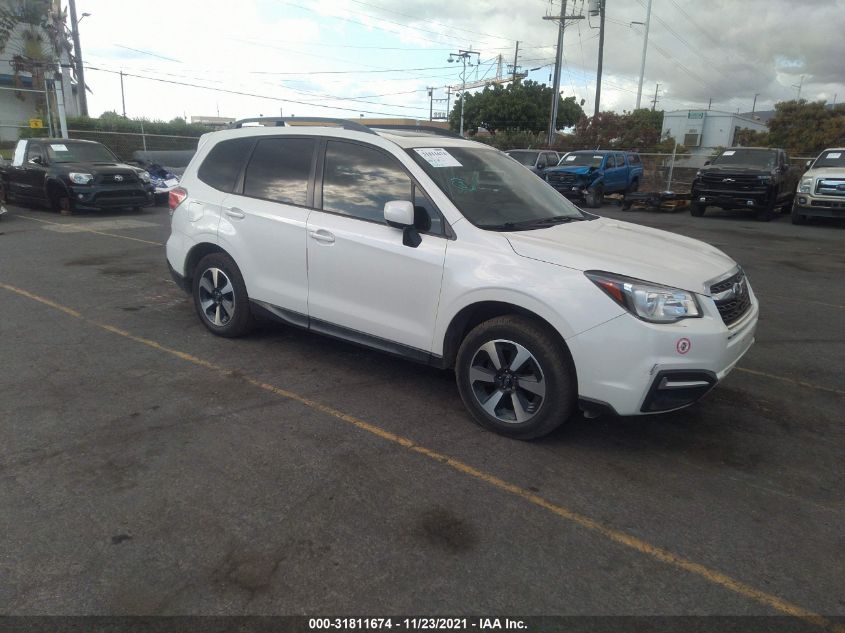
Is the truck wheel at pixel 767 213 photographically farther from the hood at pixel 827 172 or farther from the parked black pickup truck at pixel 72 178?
the parked black pickup truck at pixel 72 178

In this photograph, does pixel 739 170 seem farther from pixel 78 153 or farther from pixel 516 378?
pixel 78 153

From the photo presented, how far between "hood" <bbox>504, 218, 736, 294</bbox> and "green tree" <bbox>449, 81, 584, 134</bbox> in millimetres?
51034

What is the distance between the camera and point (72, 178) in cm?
1292

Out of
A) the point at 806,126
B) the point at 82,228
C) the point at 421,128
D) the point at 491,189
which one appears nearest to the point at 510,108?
the point at 806,126

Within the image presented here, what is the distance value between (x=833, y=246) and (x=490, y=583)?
1329cm

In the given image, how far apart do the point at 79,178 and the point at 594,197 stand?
14.8 metres

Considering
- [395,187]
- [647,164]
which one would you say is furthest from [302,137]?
[647,164]

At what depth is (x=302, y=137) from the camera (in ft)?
15.8

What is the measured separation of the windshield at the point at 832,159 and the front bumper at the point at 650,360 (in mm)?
16164

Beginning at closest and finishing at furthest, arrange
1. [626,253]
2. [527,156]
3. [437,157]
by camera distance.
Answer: [626,253], [437,157], [527,156]

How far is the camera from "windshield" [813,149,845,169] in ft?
52.7

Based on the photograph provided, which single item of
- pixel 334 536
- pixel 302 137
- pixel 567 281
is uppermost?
pixel 302 137

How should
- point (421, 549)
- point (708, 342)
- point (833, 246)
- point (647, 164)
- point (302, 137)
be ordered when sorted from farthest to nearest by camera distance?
point (647, 164) → point (833, 246) → point (302, 137) → point (708, 342) → point (421, 549)

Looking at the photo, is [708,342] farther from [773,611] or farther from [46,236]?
[46,236]
